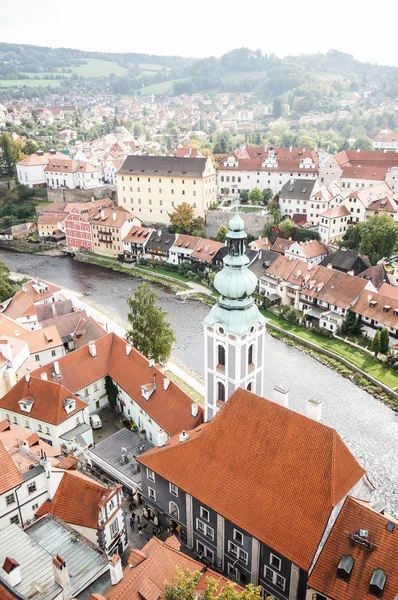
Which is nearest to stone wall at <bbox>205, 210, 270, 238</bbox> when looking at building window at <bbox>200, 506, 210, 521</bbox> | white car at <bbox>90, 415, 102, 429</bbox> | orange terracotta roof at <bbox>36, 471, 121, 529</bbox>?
white car at <bbox>90, 415, 102, 429</bbox>

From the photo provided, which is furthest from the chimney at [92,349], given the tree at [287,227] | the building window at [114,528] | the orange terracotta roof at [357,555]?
the tree at [287,227]

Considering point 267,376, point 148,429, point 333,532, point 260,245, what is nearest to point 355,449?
point 267,376

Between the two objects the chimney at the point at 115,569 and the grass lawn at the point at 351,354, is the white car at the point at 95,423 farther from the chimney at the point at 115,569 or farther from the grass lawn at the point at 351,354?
the grass lawn at the point at 351,354

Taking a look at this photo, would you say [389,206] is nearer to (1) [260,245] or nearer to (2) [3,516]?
(1) [260,245]

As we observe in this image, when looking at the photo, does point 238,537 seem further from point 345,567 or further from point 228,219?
point 228,219

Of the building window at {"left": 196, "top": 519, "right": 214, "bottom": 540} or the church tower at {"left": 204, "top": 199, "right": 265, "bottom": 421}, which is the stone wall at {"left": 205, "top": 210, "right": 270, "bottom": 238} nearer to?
the church tower at {"left": 204, "top": 199, "right": 265, "bottom": 421}

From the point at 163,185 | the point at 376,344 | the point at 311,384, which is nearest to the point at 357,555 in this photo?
the point at 311,384
